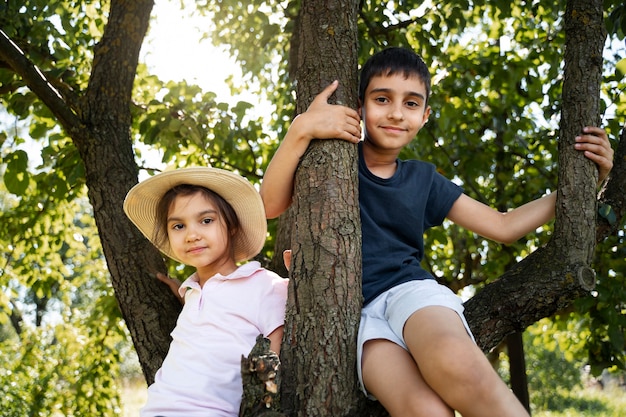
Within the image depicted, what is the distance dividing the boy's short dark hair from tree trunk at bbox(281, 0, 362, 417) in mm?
191

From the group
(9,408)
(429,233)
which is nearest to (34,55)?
(429,233)

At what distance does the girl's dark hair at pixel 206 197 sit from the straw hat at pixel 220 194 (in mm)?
13

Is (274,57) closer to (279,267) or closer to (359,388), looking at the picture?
(279,267)

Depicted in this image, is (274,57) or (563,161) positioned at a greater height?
(274,57)

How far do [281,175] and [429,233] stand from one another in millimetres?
3005

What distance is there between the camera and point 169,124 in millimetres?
3445

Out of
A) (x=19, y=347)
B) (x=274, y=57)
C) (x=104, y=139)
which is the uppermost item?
(x=274, y=57)

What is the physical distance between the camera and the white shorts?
174 centimetres

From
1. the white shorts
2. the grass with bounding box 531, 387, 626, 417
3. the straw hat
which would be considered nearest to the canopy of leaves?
the straw hat

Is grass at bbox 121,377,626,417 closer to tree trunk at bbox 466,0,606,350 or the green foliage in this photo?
the green foliage

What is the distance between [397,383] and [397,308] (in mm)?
248

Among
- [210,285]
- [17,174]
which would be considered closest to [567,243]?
[210,285]

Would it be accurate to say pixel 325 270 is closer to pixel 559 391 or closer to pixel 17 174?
pixel 17 174

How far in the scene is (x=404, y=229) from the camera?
2.15 m
